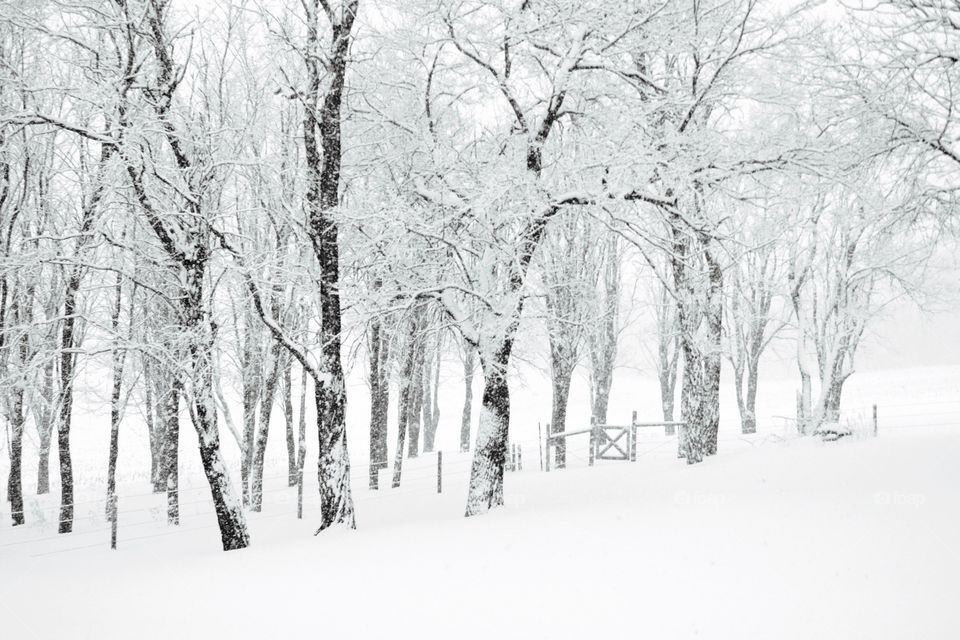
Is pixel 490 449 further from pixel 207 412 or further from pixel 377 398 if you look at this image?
pixel 377 398

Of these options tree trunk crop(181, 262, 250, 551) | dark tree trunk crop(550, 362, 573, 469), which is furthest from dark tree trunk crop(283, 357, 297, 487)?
dark tree trunk crop(550, 362, 573, 469)

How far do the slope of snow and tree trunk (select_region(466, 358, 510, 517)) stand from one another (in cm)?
44

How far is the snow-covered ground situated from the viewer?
519 cm

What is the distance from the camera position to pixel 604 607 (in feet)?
17.8

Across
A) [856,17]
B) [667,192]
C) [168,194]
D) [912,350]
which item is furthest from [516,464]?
[912,350]

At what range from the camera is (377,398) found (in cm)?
1830

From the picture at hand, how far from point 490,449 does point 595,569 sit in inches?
170

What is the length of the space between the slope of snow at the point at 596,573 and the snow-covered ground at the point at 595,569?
2 cm

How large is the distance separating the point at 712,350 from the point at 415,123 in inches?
312

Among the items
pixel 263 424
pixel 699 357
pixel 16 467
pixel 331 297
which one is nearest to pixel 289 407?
pixel 263 424

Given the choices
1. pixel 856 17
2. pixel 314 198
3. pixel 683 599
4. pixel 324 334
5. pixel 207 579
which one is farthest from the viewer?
pixel 314 198

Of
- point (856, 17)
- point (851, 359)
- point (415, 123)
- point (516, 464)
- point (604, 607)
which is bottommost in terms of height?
point (516, 464)

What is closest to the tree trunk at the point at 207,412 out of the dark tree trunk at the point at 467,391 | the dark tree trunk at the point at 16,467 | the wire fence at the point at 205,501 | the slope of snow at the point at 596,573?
the slope of snow at the point at 596,573

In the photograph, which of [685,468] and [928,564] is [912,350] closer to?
[685,468]
